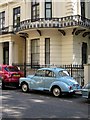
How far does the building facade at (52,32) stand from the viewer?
20328 mm

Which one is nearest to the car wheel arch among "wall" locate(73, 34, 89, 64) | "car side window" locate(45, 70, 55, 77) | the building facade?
"car side window" locate(45, 70, 55, 77)

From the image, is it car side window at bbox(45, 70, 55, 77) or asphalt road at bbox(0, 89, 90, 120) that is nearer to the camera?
asphalt road at bbox(0, 89, 90, 120)

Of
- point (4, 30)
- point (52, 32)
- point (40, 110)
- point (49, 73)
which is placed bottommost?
point (40, 110)

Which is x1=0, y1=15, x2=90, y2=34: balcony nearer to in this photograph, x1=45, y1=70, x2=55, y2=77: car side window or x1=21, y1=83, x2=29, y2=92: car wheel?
x1=45, y1=70, x2=55, y2=77: car side window

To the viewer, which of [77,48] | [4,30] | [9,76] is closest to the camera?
[9,76]

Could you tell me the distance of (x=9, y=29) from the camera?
80.6 feet

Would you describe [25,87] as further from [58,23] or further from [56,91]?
[58,23]

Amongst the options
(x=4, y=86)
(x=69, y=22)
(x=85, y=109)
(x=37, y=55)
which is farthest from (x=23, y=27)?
(x=85, y=109)

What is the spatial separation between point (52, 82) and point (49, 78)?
363mm

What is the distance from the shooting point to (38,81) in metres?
14.8

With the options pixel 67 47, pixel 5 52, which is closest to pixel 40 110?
pixel 67 47

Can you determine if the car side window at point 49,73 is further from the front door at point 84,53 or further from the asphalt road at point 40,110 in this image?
the front door at point 84,53

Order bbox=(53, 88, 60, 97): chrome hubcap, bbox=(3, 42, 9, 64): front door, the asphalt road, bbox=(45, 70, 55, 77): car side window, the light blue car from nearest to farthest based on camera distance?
1. the asphalt road
2. the light blue car
3. bbox=(53, 88, 60, 97): chrome hubcap
4. bbox=(45, 70, 55, 77): car side window
5. bbox=(3, 42, 9, 64): front door

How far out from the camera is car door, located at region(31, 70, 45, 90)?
1467 cm
